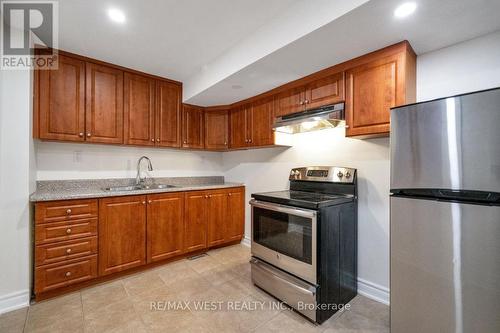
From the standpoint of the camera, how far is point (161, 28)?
1.99 m

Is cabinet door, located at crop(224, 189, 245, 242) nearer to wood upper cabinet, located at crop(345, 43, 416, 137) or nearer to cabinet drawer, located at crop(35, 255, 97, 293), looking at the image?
cabinet drawer, located at crop(35, 255, 97, 293)

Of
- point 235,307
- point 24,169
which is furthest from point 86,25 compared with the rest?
point 235,307

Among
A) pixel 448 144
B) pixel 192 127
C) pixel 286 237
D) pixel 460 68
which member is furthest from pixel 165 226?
pixel 460 68

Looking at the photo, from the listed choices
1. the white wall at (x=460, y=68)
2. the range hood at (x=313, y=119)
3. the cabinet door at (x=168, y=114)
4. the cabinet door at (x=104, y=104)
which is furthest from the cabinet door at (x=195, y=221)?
the white wall at (x=460, y=68)

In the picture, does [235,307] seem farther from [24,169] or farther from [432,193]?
[24,169]

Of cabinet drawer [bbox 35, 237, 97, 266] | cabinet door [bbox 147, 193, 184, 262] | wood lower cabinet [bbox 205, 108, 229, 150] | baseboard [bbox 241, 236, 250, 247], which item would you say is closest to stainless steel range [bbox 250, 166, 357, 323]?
cabinet door [bbox 147, 193, 184, 262]

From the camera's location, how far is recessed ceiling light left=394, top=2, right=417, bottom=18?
1340mm

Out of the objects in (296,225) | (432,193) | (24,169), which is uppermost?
(24,169)

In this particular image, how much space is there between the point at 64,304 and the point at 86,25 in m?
2.42

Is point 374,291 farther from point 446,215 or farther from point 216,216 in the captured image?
point 216,216

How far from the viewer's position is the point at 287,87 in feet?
8.46

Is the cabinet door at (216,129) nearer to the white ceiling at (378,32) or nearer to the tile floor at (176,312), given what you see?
the white ceiling at (378,32)

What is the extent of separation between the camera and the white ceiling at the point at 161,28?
5.64 ft

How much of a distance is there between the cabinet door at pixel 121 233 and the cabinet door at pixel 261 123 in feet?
5.07
